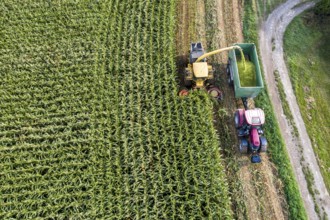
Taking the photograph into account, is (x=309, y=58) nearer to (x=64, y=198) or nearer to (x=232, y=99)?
(x=232, y=99)

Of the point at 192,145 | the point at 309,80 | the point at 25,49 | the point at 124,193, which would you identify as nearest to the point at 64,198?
the point at 124,193

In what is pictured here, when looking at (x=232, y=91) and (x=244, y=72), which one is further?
(x=232, y=91)

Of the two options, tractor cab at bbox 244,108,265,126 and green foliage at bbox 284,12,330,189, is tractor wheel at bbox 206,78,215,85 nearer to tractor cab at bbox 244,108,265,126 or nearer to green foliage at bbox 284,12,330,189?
tractor cab at bbox 244,108,265,126

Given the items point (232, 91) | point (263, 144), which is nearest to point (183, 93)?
point (232, 91)

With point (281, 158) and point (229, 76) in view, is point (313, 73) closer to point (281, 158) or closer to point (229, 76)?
point (229, 76)

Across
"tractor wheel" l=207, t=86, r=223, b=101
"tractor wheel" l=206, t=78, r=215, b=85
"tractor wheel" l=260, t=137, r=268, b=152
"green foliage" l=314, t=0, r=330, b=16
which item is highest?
"green foliage" l=314, t=0, r=330, b=16

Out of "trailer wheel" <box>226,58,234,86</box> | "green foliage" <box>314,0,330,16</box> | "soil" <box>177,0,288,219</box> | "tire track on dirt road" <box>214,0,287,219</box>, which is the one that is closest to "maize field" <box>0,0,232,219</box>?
"soil" <box>177,0,288,219</box>
